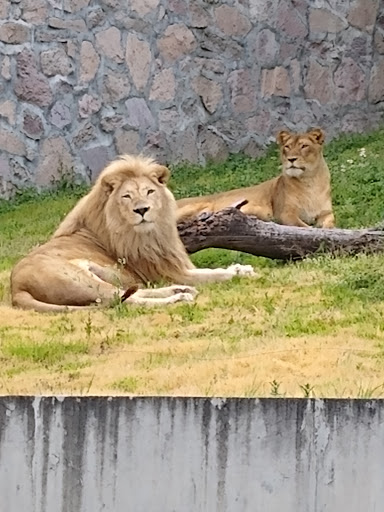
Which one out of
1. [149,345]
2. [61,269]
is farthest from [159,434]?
[61,269]

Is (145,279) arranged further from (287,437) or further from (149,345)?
(287,437)

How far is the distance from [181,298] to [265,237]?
1.19 metres

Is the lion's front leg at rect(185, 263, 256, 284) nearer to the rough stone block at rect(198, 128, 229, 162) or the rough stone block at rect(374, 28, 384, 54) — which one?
the rough stone block at rect(198, 128, 229, 162)

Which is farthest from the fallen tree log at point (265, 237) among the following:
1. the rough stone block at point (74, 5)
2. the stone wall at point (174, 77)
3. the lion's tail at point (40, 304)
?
the rough stone block at point (74, 5)

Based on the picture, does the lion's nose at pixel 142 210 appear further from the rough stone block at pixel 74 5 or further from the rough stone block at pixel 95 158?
the rough stone block at pixel 74 5

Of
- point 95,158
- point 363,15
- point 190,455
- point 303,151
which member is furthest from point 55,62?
point 190,455

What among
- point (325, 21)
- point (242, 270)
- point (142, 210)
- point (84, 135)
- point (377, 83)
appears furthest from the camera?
point (377, 83)

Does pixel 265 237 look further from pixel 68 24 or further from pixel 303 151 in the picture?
pixel 68 24

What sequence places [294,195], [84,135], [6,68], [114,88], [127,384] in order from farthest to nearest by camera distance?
[114,88]
[84,135]
[6,68]
[294,195]
[127,384]

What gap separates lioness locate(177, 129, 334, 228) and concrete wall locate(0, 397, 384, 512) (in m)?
5.65

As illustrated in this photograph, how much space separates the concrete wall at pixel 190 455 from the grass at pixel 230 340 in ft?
2.18

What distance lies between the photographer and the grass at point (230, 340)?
5.23 meters

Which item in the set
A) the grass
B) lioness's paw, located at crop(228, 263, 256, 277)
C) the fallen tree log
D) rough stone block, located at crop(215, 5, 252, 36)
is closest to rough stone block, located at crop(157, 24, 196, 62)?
rough stone block, located at crop(215, 5, 252, 36)

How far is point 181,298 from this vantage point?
23.1ft
